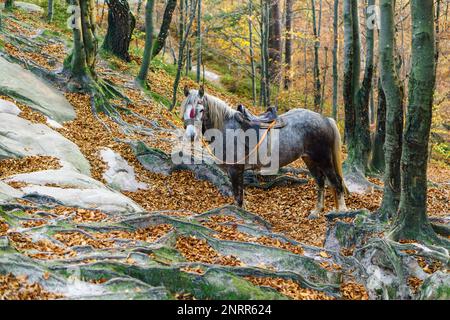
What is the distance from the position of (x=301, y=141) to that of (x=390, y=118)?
2.56 metres

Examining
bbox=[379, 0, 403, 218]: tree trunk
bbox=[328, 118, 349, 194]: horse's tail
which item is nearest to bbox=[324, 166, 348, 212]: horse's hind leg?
bbox=[328, 118, 349, 194]: horse's tail

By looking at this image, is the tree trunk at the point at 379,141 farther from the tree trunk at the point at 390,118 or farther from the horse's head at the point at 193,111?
the horse's head at the point at 193,111

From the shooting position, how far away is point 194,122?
877cm

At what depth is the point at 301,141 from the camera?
33.5ft

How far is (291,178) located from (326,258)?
5.49m

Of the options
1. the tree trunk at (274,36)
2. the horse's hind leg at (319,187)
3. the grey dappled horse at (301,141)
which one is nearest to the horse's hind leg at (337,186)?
the grey dappled horse at (301,141)

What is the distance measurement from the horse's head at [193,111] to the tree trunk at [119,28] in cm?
1191

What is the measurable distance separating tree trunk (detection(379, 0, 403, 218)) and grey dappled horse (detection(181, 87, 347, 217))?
7.58 feet

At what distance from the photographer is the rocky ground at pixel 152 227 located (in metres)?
5.52

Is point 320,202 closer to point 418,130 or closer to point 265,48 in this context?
point 418,130

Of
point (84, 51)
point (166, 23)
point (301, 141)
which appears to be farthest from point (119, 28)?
point (301, 141)

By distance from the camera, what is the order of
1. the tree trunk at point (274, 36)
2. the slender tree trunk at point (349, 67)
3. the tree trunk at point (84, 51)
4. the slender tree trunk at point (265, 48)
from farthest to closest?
the tree trunk at point (274, 36) < the slender tree trunk at point (265, 48) < the tree trunk at point (84, 51) < the slender tree trunk at point (349, 67)
